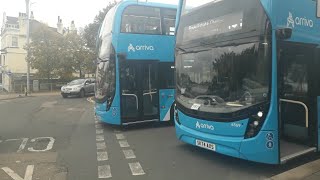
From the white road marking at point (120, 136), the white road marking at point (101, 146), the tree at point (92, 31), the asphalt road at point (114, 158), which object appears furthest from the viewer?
the tree at point (92, 31)

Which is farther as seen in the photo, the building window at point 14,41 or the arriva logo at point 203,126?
the building window at point 14,41

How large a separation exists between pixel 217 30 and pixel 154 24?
5.07 metres

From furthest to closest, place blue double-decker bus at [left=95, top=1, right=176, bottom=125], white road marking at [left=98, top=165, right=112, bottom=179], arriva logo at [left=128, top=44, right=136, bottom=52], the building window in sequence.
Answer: the building window
arriva logo at [left=128, top=44, right=136, bottom=52]
blue double-decker bus at [left=95, top=1, right=176, bottom=125]
white road marking at [left=98, top=165, right=112, bottom=179]

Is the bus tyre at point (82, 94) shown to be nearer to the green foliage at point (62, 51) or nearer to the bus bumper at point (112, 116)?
the green foliage at point (62, 51)

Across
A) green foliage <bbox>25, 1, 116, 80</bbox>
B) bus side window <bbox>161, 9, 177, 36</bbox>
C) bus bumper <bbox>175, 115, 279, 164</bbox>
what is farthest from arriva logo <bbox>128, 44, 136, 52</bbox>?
green foliage <bbox>25, 1, 116, 80</bbox>

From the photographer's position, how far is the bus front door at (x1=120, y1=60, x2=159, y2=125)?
459 inches

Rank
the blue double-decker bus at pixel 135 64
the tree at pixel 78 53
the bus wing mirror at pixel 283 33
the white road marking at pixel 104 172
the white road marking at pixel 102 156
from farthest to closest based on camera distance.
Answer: the tree at pixel 78 53, the blue double-decker bus at pixel 135 64, the white road marking at pixel 102 156, the white road marking at pixel 104 172, the bus wing mirror at pixel 283 33

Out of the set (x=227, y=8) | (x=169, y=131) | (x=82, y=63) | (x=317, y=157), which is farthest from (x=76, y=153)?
(x=82, y=63)

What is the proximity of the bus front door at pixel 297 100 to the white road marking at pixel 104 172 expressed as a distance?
3.13 m

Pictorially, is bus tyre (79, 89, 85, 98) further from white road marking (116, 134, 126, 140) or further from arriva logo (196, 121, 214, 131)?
arriva logo (196, 121, 214, 131)

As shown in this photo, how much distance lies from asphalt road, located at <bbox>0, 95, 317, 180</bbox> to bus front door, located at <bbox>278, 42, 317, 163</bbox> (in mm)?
360

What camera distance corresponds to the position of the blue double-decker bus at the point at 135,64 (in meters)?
11.5

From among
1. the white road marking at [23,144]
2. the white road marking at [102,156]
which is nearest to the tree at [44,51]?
the white road marking at [23,144]

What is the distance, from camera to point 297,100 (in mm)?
7844
